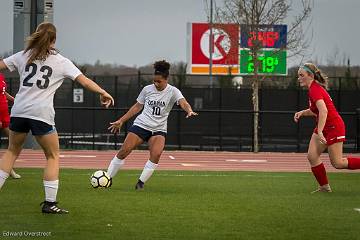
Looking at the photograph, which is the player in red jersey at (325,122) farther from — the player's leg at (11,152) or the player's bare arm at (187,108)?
the player's leg at (11,152)

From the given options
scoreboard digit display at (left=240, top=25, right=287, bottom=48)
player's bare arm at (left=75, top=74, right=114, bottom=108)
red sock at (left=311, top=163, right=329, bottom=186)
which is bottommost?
red sock at (left=311, top=163, right=329, bottom=186)

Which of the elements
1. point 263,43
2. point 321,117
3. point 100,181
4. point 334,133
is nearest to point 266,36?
point 263,43

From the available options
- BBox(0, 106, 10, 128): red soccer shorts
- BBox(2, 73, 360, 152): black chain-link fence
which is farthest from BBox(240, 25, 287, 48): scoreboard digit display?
BBox(0, 106, 10, 128): red soccer shorts

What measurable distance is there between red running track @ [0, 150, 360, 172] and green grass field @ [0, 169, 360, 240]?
14.6 ft

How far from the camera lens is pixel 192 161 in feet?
76.4

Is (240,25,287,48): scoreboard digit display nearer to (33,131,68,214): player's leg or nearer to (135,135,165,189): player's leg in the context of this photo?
(135,135,165,189): player's leg

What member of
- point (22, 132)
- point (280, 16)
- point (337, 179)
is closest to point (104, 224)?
point (22, 132)

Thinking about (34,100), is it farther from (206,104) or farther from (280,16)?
(206,104)

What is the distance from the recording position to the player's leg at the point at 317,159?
13.2m

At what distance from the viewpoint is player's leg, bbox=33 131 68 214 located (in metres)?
9.91

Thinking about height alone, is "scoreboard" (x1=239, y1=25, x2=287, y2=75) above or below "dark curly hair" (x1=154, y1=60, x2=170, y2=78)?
above

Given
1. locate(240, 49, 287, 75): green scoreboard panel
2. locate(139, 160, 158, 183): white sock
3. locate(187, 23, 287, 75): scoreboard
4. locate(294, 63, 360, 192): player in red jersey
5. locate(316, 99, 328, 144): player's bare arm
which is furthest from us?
locate(240, 49, 287, 75): green scoreboard panel

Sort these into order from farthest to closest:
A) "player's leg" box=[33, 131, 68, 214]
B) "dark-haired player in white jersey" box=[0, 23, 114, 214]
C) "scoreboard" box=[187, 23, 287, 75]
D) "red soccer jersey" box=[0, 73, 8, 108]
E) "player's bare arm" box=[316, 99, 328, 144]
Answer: "scoreboard" box=[187, 23, 287, 75] < "red soccer jersey" box=[0, 73, 8, 108] < "player's bare arm" box=[316, 99, 328, 144] < "player's leg" box=[33, 131, 68, 214] < "dark-haired player in white jersey" box=[0, 23, 114, 214]

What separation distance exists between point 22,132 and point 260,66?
994 inches
